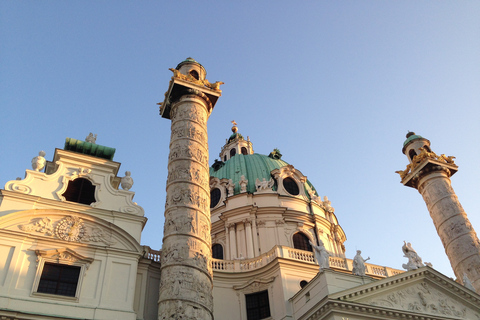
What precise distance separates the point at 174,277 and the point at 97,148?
26.9ft

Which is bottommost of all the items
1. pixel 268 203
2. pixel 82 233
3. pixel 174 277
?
pixel 174 277

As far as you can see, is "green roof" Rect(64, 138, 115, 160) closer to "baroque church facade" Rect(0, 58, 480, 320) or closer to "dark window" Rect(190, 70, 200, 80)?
"baroque church facade" Rect(0, 58, 480, 320)

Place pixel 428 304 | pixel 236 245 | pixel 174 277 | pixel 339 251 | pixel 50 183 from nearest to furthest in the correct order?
1. pixel 174 277
2. pixel 50 183
3. pixel 428 304
4. pixel 236 245
5. pixel 339 251

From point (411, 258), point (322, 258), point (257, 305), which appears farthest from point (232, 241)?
point (411, 258)

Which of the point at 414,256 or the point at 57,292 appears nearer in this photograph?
the point at 57,292

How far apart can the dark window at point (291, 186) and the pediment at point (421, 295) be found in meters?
12.5

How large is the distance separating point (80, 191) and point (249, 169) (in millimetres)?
16557

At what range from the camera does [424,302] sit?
18125mm

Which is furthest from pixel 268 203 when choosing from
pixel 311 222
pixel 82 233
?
pixel 82 233

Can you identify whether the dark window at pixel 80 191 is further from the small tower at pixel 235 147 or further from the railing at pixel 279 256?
the small tower at pixel 235 147

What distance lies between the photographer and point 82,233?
618 inches

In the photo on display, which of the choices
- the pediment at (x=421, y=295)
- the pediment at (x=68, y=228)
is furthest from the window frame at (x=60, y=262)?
the pediment at (x=421, y=295)

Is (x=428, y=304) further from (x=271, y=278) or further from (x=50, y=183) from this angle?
(x=50, y=183)

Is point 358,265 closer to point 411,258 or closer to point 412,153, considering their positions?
point 411,258
